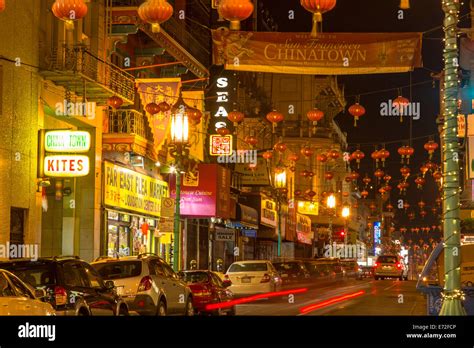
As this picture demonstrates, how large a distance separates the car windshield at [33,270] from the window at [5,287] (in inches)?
113

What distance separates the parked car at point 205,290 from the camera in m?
25.0

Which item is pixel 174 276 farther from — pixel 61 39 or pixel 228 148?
pixel 228 148

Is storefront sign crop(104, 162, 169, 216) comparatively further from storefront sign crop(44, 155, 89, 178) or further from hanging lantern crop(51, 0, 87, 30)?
hanging lantern crop(51, 0, 87, 30)

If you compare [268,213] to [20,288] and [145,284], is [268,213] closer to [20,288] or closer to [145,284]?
[145,284]

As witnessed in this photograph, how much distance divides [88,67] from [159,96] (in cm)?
592

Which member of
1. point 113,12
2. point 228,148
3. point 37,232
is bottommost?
point 37,232

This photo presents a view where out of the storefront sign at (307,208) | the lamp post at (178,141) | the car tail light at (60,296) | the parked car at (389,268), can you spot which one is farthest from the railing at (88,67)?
the storefront sign at (307,208)

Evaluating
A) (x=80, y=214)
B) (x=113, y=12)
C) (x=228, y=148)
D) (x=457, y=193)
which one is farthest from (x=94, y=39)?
(x=457, y=193)

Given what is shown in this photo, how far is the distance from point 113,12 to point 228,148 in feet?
46.8

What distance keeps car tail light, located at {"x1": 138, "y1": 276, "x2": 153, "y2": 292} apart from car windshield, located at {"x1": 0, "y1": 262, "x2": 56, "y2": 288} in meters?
3.99

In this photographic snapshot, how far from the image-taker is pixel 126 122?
3512 cm

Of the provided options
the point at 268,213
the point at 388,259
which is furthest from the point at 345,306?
the point at 388,259

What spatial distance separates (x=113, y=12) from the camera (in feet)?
110

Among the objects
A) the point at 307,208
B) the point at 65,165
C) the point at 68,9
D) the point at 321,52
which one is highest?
the point at 68,9
